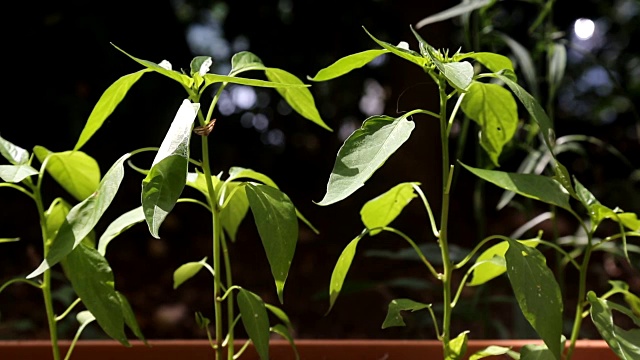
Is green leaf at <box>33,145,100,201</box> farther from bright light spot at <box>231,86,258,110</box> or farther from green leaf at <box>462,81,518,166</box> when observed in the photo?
bright light spot at <box>231,86,258,110</box>

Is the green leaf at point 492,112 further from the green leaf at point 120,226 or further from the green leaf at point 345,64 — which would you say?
the green leaf at point 120,226

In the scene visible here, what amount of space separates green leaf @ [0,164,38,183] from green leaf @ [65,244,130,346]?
7 centimetres

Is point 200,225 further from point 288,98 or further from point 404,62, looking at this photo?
point 288,98

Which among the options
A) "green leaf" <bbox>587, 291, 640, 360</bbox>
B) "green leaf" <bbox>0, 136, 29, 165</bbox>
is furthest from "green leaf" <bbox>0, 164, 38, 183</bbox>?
"green leaf" <bbox>587, 291, 640, 360</bbox>

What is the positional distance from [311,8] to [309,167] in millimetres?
522

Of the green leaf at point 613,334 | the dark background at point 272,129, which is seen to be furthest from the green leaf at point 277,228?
the dark background at point 272,129

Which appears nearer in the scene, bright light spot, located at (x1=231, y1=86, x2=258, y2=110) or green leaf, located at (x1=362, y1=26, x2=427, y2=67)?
green leaf, located at (x1=362, y1=26, x2=427, y2=67)

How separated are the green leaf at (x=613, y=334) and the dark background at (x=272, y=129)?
45.5 inches

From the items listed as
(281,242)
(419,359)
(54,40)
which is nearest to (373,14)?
(54,40)

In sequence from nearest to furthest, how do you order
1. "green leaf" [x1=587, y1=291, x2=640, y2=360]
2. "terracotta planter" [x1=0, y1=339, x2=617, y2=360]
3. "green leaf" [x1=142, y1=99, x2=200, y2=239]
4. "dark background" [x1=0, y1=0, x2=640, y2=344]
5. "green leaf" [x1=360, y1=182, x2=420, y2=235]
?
"green leaf" [x1=142, y1=99, x2=200, y2=239] < "green leaf" [x1=587, y1=291, x2=640, y2=360] < "green leaf" [x1=360, y1=182, x2=420, y2=235] < "terracotta planter" [x1=0, y1=339, x2=617, y2=360] < "dark background" [x1=0, y1=0, x2=640, y2=344]

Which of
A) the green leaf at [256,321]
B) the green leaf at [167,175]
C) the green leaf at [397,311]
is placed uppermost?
the green leaf at [167,175]

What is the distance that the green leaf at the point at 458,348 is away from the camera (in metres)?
0.64

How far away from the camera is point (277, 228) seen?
562 millimetres

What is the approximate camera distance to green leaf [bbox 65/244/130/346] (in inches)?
23.3
